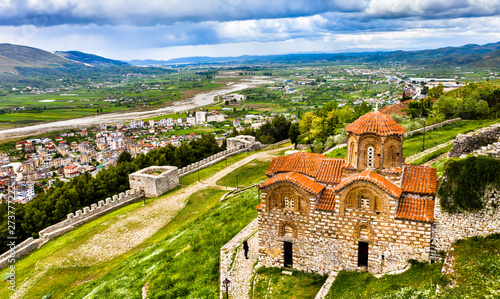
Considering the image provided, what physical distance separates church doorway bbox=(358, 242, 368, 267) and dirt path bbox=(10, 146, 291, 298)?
58.0ft

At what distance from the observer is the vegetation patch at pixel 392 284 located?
11883 millimetres

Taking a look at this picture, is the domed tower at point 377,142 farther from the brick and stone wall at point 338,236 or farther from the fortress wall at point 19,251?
the fortress wall at point 19,251

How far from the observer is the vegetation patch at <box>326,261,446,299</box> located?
1188cm

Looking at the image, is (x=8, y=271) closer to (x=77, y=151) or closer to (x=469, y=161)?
(x=469, y=161)

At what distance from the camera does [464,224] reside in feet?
41.8

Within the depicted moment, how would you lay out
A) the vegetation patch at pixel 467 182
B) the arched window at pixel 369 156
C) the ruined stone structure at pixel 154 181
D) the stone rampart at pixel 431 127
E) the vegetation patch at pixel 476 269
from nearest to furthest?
1. the vegetation patch at pixel 476 269
2. the vegetation patch at pixel 467 182
3. the arched window at pixel 369 156
4. the stone rampart at pixel 431 127
5. the ruined stone structure at pixel 154 181

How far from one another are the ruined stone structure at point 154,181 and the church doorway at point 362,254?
83.6 feet

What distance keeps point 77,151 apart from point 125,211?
6551cm

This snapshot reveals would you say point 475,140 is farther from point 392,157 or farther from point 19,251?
point 19,251

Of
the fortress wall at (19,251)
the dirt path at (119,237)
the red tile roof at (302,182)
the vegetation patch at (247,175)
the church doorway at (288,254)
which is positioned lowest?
the fortress wall at (19,251)

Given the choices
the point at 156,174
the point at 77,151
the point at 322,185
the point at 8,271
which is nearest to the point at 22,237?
the point at 8,271

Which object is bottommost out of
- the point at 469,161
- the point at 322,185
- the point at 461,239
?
the point at 461,239

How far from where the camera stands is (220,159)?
155ft

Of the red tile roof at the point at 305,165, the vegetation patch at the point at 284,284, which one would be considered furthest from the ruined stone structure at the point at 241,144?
the vegetation patch at the point at 284,284
